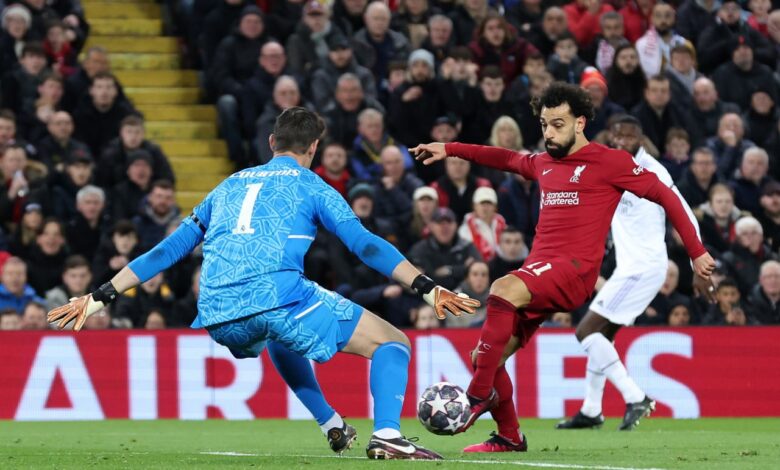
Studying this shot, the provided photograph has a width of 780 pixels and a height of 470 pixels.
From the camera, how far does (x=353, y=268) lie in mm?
16438

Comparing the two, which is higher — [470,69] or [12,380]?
[470,69]

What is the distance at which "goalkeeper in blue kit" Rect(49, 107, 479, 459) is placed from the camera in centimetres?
878

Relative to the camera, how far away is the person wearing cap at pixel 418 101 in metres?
17.8

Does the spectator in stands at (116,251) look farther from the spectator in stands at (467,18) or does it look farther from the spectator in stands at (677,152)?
the spectator in stands at (677,152)

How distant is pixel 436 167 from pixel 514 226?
4.19ft

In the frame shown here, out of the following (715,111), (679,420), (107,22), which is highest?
(107,22)

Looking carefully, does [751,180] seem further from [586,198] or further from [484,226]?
[586,198]

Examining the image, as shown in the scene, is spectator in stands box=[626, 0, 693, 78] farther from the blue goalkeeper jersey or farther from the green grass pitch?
the blue goalkeeper jersey

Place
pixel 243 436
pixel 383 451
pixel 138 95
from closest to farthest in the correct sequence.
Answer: pixel 383 451 → pixel 243 436 → pixel 138 95

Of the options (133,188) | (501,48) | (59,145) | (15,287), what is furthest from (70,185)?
(501,48)

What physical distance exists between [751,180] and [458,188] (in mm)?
3224

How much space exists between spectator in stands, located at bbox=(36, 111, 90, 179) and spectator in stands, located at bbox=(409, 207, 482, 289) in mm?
3685

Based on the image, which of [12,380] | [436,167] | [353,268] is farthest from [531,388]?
[12,380]

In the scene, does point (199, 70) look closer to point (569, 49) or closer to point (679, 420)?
point (569, 49)
